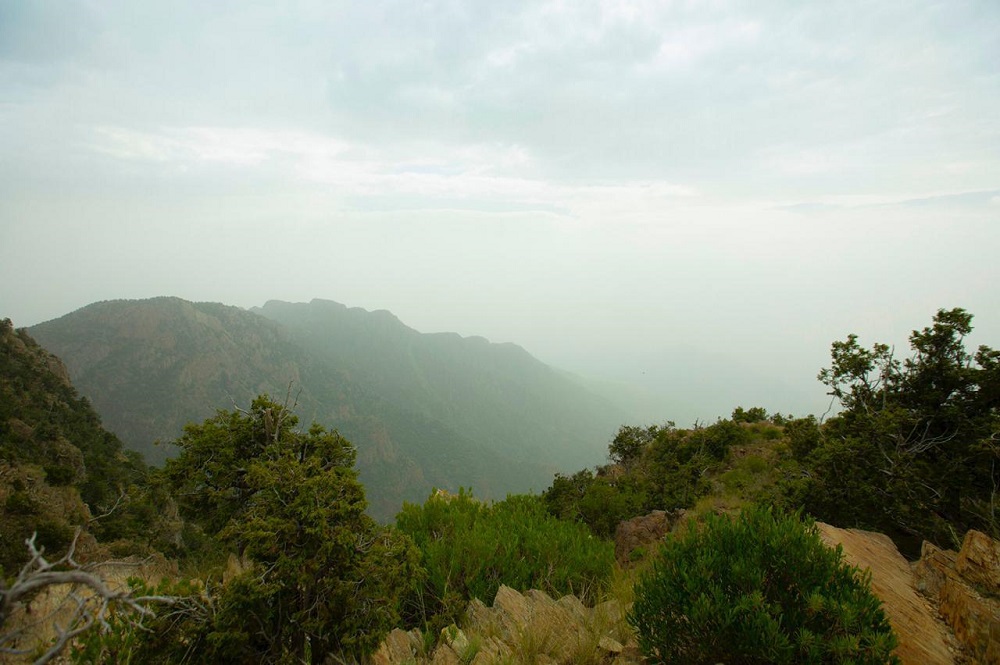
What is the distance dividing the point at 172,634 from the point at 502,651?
140 inches

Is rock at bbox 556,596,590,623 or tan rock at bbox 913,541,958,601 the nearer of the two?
tan rock at bbox 913,541,958,601

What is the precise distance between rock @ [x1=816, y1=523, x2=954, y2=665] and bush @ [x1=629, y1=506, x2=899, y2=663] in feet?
1.36

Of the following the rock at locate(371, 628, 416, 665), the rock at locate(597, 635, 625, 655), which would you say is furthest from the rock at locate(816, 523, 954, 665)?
the rock at locate(371, 628, 416, 665)

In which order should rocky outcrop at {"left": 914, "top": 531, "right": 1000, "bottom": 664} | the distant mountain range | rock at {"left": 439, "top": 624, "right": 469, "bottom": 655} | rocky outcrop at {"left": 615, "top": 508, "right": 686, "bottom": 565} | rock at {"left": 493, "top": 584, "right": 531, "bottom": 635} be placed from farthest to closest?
the distant mountain range → rocky outcrop at {"left": 615, "top": 508, "right": 686, "bottom": 565} → rock at {"left": 493, "top": 584, "right": 531, "bottom": 635} → rock at {"left": 439, "top": 624, "right": 469, "bottom": 655} → rocky outcrop at {"left": 914, "top": 531, "right": 1000, "bottom": 664}

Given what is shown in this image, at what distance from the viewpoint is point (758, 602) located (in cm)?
409

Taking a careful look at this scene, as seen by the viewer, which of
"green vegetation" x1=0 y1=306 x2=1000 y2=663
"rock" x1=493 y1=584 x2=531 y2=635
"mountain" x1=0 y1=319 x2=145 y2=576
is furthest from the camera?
"mountain" x1=0 y1=319 x2=145 y2=576

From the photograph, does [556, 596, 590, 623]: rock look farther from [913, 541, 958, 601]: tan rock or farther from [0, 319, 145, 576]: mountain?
[0, 319, 145, 576]: mountain

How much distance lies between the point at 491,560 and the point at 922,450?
8687 mm

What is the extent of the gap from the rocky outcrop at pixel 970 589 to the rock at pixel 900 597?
180mm

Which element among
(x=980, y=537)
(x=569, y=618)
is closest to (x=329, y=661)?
(x=569, y=618)

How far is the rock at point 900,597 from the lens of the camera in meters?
4.77

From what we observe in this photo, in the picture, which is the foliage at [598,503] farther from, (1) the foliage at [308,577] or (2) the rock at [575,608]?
(1) the foliage at [308,577]

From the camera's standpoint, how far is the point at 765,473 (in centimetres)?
1556

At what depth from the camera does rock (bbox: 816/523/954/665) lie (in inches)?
188
